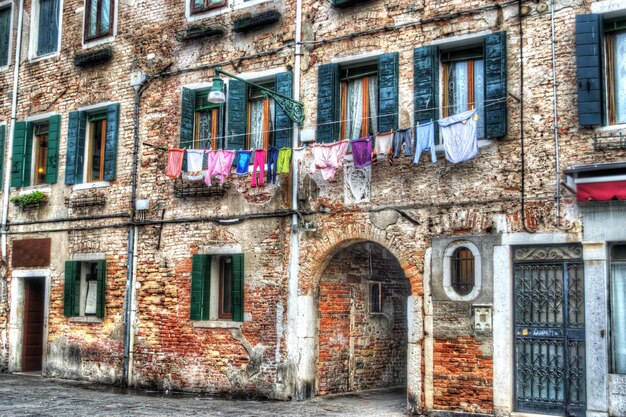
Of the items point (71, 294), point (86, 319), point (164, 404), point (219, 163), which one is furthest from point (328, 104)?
point (71, 294)

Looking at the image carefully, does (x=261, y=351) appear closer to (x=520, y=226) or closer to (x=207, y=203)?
(x=207, y=203)

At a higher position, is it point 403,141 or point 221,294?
point 403,141

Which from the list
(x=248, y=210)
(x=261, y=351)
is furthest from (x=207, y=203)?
(x=261, y=351)

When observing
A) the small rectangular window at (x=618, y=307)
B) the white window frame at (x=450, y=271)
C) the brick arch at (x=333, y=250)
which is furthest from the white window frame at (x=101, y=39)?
the small rectangular window at (x=618, y=307)

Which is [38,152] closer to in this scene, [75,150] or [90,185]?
[75,150]

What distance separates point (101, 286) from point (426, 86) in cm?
787

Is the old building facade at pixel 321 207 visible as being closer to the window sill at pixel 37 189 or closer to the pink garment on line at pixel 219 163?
the window sill at pixel 37 189

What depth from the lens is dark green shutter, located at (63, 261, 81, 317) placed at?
1719cm

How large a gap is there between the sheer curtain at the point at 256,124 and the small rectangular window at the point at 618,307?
21.5 feet

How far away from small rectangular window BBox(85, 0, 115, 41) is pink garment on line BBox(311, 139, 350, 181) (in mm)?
6455

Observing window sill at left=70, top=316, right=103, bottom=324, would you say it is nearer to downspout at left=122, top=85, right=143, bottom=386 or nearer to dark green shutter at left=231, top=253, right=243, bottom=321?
downspout at left=122, top=85, right=143, bottom=386

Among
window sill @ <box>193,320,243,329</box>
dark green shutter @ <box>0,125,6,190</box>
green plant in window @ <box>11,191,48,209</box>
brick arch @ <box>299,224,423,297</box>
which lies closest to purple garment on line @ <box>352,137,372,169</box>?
brick arch @ <box>299,224,423,297</box>

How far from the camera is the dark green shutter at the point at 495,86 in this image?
12.1 meters

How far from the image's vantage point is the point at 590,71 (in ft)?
37.2
